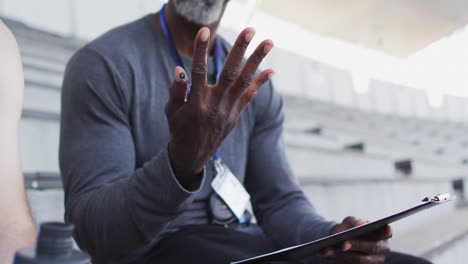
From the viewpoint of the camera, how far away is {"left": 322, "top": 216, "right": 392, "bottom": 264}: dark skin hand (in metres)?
0.44

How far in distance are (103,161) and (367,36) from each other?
4152mm

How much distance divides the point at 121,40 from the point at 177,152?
11.1 inches

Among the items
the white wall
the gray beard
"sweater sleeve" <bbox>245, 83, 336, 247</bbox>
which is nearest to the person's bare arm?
the gray beard

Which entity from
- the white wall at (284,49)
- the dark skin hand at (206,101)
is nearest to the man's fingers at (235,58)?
the dark skin hand at (206,101)

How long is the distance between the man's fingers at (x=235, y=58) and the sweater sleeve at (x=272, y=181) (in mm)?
335

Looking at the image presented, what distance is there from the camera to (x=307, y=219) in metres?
0.61

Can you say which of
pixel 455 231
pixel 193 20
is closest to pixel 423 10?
pixel 455 231

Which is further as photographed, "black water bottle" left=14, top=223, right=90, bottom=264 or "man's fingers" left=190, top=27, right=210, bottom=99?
"man's fingers" left=190, top=27, right=210, bottom=99

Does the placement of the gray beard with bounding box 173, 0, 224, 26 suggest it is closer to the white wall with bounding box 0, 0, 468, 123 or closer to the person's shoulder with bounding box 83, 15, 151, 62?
the person's shoulder with bounding box 83, 15, 151, 62

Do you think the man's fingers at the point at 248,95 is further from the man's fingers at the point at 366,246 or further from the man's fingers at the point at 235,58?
the man's fingers at the point at 366,246

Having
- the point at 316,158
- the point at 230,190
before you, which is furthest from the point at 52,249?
the point at 316,158

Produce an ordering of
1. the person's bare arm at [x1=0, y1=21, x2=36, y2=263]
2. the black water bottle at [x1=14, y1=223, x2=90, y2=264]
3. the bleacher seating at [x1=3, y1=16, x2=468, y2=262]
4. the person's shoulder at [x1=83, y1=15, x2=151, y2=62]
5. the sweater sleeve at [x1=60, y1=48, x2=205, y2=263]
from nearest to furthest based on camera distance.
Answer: the black water bottle at [x1=14, y1=223, x2=90, y2=264] < the person's bare arm at [x1=0, y1=21, x2=36, y2=263] < the sweater sleeve at [x1=60, y1=48, x2=205, y2=263] < the person's shoulder at [x1=83, y1=15, x2=151, y2=62] < the bleacher seating at [x1=3, y1=16, x2=468, y2=262]

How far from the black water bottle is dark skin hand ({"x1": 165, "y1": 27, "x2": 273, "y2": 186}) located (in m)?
0.20

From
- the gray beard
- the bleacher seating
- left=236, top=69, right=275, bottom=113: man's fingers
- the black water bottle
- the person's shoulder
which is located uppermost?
the gray beard
